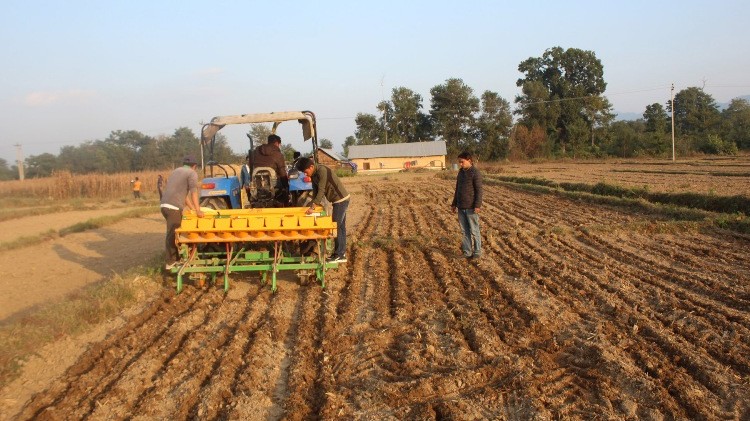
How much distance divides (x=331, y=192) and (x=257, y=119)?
1.70 meters

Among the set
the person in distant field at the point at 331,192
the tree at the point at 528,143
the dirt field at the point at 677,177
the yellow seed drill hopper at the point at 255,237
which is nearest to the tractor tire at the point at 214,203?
the yellow seed drill hopper at the point at 255,237

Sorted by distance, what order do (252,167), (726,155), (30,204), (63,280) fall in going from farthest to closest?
(726,155) → (30,204) → (63,280) → (252,167)

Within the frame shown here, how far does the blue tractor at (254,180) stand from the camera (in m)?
7.91

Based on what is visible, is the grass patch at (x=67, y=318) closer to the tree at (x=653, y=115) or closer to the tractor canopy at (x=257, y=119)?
the tractor canopy at (x=257, y=119)

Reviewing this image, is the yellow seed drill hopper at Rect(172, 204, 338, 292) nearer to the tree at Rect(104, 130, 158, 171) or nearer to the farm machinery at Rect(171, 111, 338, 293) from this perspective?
the farm machinery at Rect(171, 111, 338, 293)

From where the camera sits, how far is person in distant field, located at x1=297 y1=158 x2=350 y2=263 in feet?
23.6

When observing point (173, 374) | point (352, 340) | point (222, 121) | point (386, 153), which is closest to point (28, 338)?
point (173, 374)

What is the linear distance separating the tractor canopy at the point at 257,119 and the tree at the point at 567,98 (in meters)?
59.3

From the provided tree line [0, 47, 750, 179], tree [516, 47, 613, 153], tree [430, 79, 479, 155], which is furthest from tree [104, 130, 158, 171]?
tree [516, 47, 613, 153]

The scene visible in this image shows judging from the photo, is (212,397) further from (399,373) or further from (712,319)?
(712,319)

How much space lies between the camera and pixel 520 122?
66875 millimetres

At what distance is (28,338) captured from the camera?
5.15m

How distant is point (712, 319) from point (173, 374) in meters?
4.65

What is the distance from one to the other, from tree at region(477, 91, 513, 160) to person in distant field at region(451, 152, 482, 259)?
5626cm
